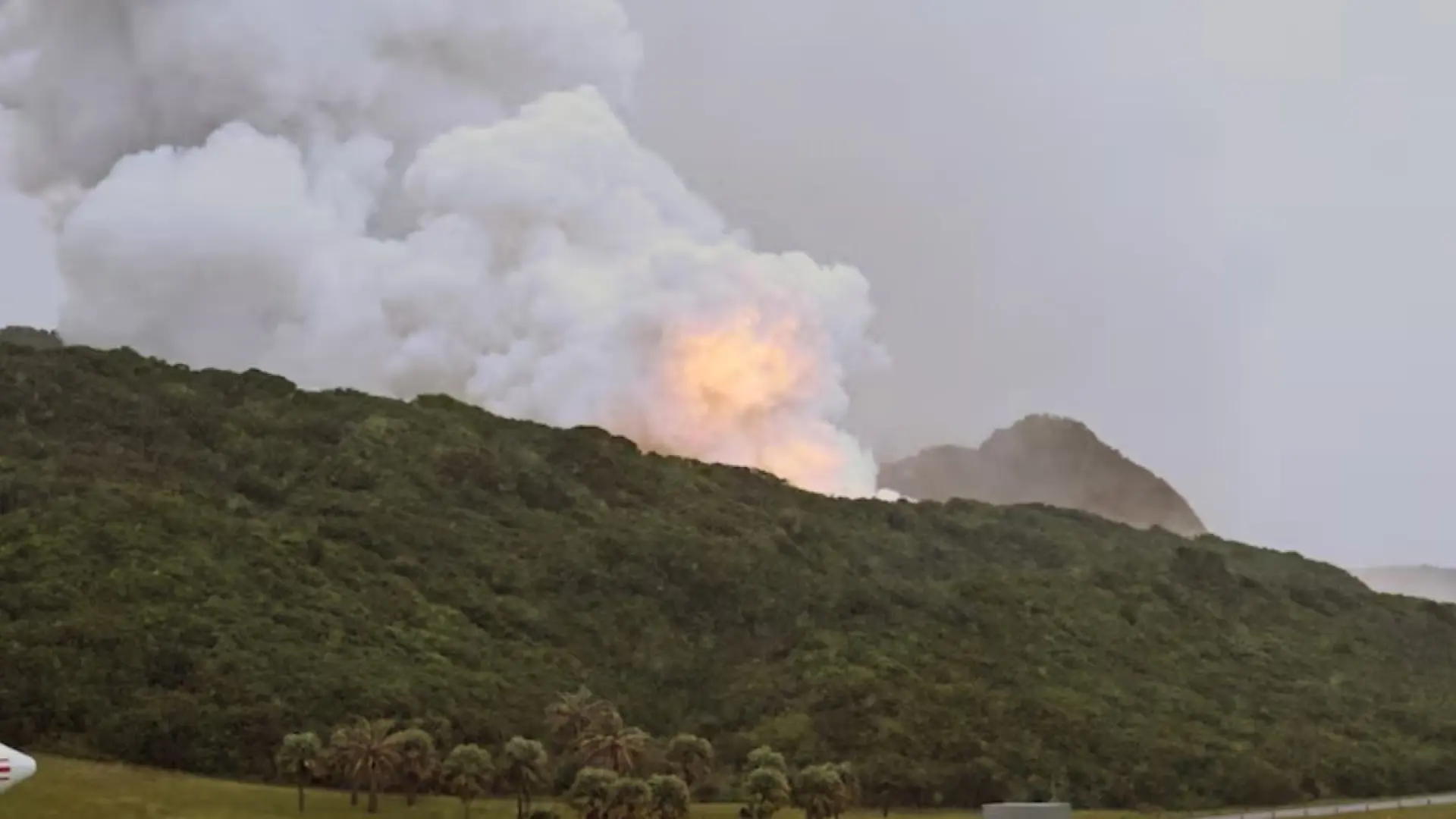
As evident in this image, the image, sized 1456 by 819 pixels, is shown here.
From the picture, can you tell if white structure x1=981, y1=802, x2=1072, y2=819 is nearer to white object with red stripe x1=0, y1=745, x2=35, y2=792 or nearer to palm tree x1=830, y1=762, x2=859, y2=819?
palm tree x1=830, y1=762, x2=859, y2=819

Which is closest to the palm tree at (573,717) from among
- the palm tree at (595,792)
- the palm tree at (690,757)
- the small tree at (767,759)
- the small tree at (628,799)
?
the palm tree at (690,757)

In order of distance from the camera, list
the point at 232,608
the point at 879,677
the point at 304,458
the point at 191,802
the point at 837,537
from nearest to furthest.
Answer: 1. the point at 191,802
2. the point at 232,608
3. the point at 879,677
4. the point at 304,458
5. the point at 837,537

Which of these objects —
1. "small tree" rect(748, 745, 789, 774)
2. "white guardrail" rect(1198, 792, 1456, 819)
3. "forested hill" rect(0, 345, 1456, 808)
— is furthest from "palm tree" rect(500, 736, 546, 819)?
"white guardrail" rect(1198, 792, 1456, 819)

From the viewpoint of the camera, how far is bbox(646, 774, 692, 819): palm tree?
322 feet

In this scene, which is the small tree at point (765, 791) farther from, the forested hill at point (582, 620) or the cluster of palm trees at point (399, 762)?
the forested hill at point (582, 620)

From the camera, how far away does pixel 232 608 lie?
410 ft

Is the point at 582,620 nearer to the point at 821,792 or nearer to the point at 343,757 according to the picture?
the point at 343,757

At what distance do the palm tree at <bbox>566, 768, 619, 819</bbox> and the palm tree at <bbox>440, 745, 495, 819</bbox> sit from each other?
7.45 meters

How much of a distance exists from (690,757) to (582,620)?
111 ft

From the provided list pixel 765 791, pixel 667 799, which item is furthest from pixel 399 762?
pixel 765 791

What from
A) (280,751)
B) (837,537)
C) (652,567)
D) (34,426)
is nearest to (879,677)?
(652,567)

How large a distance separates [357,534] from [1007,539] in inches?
3267

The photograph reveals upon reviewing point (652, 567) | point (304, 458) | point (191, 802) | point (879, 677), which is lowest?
point (191, 802)

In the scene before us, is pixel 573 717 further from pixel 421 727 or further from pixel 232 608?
pixel 232 608
